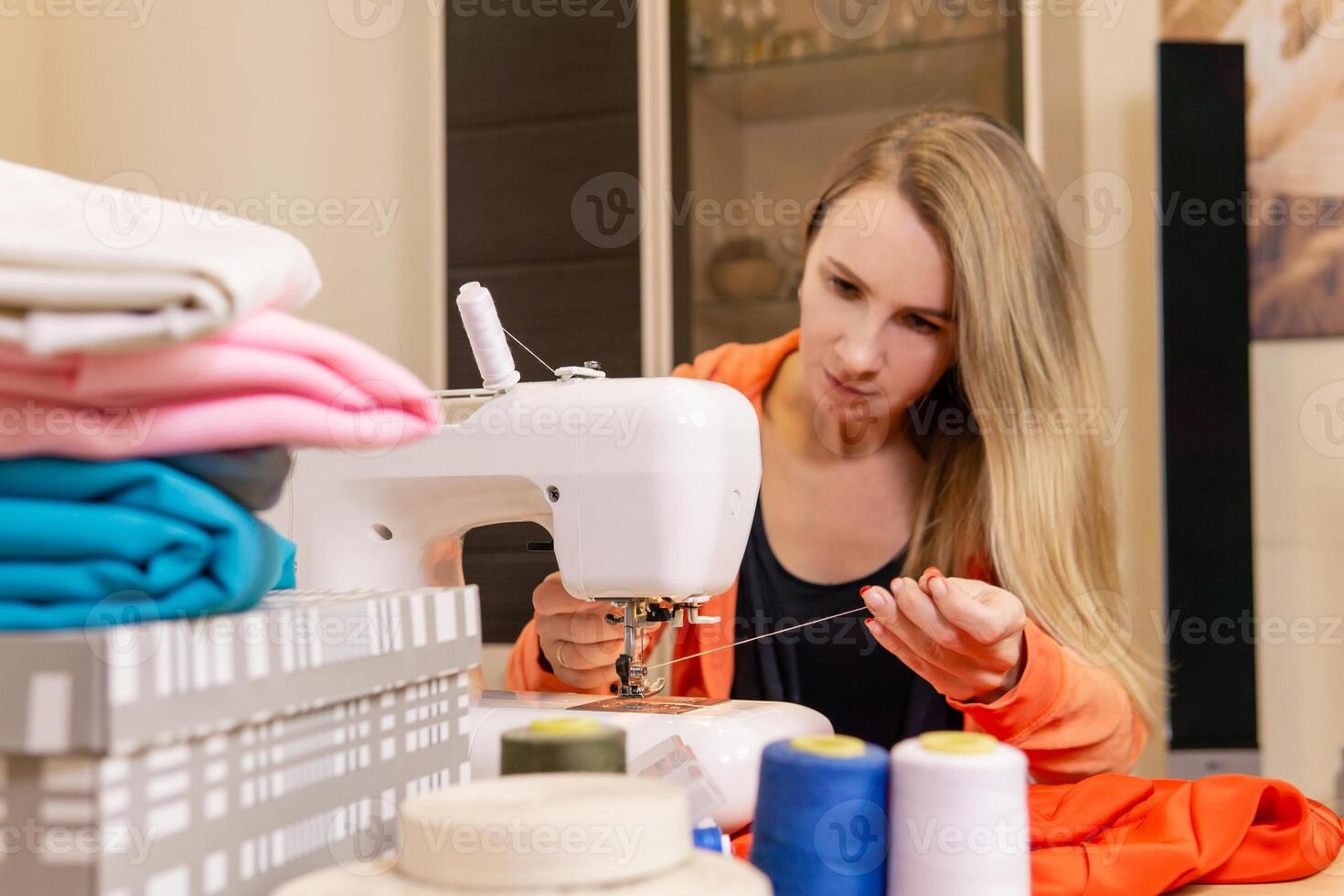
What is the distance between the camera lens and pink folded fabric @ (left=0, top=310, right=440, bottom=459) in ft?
1.47

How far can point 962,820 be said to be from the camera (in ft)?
1.60

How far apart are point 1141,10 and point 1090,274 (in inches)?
21.0

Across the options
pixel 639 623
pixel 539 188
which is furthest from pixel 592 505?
pixel 539 188

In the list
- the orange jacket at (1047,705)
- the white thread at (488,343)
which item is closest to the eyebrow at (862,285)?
the orange jacket at (1047,705)

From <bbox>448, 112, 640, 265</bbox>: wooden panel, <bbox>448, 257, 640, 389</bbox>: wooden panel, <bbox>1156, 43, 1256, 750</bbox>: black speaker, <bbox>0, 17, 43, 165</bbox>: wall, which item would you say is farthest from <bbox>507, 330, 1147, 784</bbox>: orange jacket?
<bbox>0, 17, 43, 165</bbox>: wall

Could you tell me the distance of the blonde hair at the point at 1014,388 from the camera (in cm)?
124

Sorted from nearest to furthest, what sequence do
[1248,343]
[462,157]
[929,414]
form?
[929,414], [1248,343], [462,157]

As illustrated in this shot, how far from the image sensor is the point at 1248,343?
1.87 metres

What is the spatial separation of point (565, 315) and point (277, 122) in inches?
35.5

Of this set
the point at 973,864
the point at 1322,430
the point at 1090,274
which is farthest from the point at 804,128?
the point at 973,864

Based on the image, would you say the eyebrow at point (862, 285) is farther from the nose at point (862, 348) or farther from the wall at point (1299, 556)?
the wall at point (1299, 556)

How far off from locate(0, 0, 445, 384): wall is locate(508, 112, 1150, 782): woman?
4.21ft

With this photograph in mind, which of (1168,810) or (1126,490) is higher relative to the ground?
(1126,490)

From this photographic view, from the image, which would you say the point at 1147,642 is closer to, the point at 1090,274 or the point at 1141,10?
the point at 1090,274
